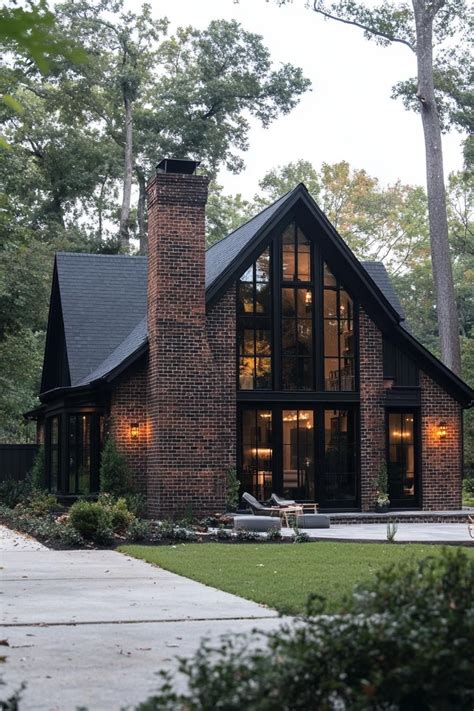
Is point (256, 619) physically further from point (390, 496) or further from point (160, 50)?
point (160, 50)

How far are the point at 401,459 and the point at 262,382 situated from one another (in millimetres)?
3485

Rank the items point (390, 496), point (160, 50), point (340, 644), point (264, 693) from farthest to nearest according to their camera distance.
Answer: point (160, 50) → point (390, 496) → point (340, 644) → point (264, 693)

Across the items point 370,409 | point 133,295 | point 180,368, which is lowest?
point 370,409

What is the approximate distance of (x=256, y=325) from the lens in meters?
21.4

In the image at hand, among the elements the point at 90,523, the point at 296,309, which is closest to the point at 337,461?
the point at 296,309

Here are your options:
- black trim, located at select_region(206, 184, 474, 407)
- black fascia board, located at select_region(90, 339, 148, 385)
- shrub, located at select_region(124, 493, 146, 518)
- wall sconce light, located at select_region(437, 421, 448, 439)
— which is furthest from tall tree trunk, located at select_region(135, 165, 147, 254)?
shrub, located at select_region(124, 493, 146, 518)

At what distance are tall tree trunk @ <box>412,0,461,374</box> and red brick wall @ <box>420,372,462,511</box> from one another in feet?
19.7

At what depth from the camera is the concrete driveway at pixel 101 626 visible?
18.7 ft

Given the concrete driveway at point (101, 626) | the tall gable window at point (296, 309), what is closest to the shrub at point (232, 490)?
the tall gable window at point (296, 309)

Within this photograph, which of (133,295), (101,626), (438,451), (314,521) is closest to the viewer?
(101,626)

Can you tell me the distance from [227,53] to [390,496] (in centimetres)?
2391

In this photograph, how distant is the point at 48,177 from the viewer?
1569 inches

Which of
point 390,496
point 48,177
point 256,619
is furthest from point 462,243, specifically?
point 256,619

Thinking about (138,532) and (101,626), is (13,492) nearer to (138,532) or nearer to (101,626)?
(138,532)
